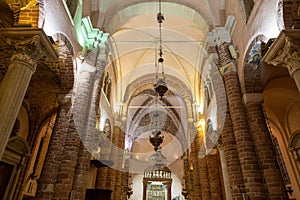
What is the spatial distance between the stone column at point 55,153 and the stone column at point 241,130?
4943mm

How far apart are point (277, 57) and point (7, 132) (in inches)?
212

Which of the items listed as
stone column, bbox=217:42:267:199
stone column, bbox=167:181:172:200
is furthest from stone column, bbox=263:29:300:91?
stone column, bbox=167:181:172:200

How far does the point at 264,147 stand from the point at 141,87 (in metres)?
10.3

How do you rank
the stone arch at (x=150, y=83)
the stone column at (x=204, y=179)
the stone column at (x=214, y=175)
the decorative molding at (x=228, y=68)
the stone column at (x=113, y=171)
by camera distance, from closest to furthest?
the decorative molding at (x=228, y=68)
the stone column at (x=214, y=175)
the stone column at (x=204, y=179)
the stone column at (x=113, y=171)
the stone arch at (x=150, y=83)

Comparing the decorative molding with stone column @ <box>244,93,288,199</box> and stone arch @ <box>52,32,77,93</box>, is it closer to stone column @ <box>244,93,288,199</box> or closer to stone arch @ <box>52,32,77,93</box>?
stone column @ <box>244,93,288,199</box>

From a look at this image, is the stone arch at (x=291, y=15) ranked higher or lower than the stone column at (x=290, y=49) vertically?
higher

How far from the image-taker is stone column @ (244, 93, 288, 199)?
5.66m

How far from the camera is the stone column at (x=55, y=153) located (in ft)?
19.2

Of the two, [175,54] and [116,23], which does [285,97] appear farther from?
[116,23]

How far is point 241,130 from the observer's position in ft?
21.6

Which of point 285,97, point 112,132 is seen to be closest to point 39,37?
point 112,132

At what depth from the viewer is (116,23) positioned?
10.2m

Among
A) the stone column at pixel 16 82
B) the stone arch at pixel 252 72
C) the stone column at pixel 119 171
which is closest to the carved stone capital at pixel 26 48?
the stone column at pixel 16 82

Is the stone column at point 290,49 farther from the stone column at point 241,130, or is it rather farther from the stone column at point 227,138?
the stone column at point 227,138
